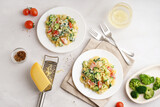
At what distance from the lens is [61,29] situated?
2.54 m

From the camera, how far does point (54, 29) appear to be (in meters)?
2.54

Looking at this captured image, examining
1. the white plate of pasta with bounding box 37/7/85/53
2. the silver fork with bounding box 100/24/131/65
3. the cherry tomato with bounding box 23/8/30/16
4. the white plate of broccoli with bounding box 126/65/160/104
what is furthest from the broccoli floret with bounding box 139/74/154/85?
the cherry tomato with bounding box 23/8/30/16

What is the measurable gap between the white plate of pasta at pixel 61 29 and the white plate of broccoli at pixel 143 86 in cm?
105

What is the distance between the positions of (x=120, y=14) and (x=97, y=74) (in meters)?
1.07

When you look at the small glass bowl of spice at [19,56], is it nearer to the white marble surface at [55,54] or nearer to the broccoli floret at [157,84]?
the white marble surface at [55,54]

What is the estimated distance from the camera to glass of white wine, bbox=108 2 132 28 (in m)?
2.61

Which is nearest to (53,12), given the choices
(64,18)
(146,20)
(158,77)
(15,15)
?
(64,18)

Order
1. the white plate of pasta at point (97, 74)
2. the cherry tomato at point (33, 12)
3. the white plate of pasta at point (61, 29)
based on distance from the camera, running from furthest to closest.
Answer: the cherry tomato at point (33, 12)
the white plate of pasta at point (61, 29)
the white plate of pasta at point (97, 74)

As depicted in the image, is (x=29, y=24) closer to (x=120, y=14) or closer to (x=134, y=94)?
(x=120, y=14)

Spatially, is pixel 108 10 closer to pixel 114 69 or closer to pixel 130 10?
pixel 130 10

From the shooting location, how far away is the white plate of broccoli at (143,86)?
2.46m

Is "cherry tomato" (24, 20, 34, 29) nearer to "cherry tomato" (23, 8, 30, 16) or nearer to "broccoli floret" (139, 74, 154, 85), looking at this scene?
"cherry tomato" (23, 8, 30, 16)

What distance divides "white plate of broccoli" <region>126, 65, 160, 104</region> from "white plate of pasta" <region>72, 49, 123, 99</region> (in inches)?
8.3

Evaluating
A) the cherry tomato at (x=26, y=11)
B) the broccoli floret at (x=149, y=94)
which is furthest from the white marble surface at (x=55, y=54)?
the broccoli floret at (x=149, y=94)
